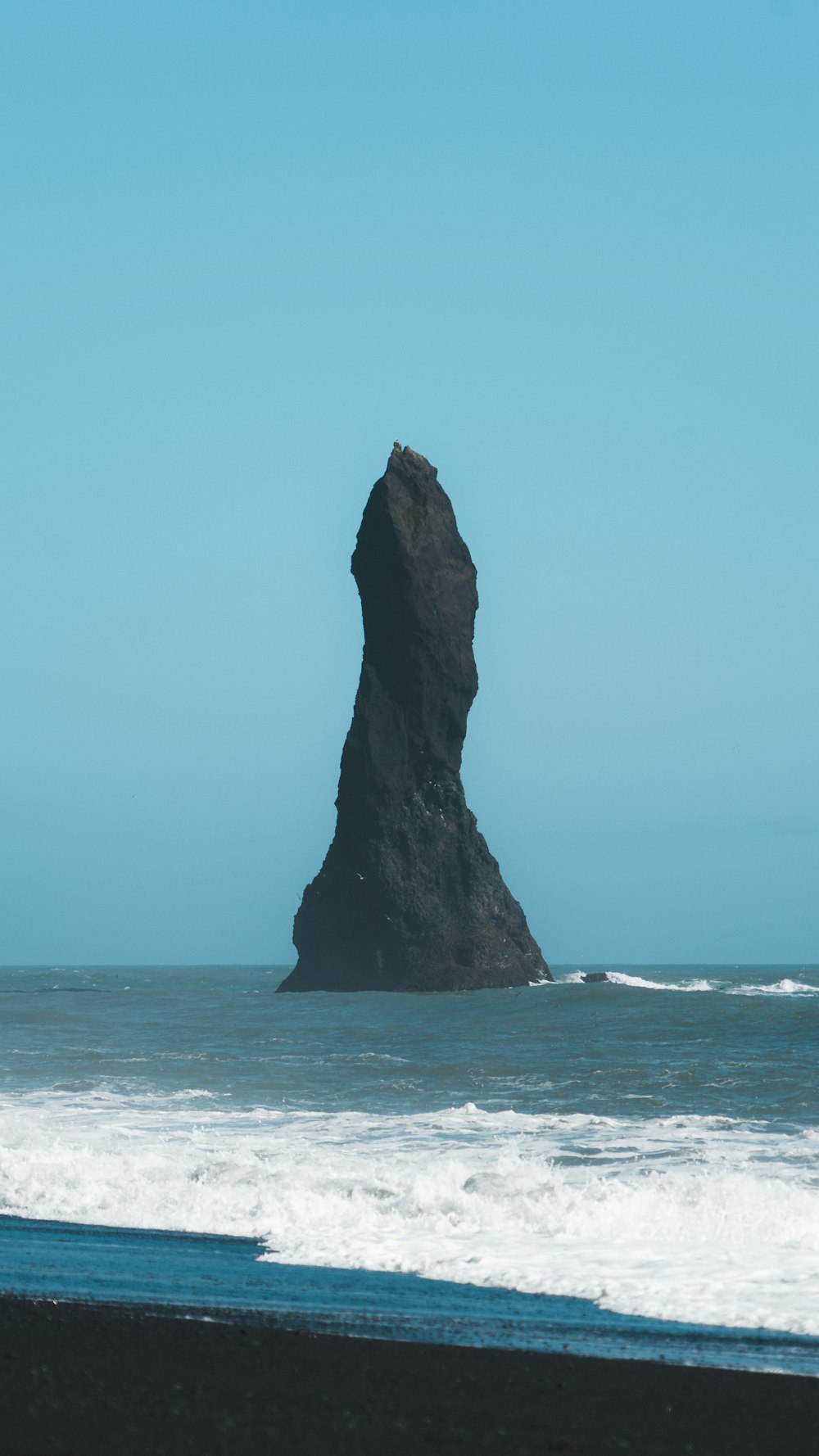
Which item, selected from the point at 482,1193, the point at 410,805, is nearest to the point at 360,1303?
the point at 482,1193

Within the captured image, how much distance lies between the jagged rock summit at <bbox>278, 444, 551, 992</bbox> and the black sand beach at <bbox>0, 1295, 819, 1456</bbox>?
159 feet

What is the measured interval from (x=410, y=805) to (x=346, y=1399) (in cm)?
5419

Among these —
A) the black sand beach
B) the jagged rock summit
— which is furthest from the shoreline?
the jagged rock summit

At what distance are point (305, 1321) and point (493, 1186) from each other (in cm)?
456

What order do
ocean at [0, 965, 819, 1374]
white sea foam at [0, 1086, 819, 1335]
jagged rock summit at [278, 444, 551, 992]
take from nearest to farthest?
ocean at [0, 965, 819, 1374]
white sea foam at [0, 1086, 819, 1335]
jagged rock summit at [278, 444, 551, 992]

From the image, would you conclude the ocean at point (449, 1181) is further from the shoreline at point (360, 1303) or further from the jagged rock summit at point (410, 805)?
the jagged rock summit at point (410, 805)

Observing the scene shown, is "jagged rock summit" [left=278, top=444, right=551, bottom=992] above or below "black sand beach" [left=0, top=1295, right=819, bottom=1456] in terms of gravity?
above

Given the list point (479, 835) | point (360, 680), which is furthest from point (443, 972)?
point (360, 680)

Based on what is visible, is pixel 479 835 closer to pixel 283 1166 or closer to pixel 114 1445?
pixel 283 1166

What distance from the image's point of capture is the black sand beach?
5383mm

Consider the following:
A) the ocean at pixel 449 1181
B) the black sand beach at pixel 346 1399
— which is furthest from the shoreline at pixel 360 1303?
the black sand beach at pixel 346 1399

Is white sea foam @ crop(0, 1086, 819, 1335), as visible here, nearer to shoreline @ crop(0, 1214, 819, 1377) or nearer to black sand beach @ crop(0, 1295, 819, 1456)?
shoreline @ crop(0, 1214, 819, 1377)

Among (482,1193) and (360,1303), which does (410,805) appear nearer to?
(482,1193)

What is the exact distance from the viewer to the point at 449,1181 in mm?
11727
